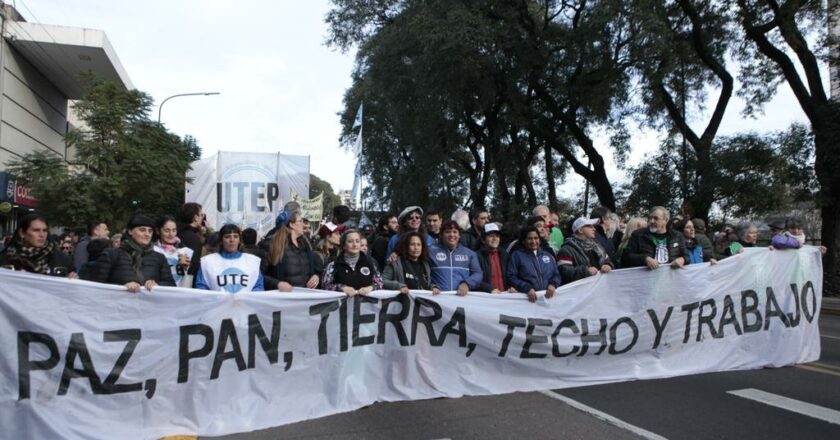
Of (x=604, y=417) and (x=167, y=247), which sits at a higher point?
(x=167, y=247)

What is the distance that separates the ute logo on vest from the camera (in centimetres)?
466

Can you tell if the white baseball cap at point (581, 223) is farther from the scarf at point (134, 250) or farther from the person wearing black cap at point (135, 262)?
the scarf at point (134, 250)

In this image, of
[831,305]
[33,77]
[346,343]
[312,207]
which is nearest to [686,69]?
[831,305]

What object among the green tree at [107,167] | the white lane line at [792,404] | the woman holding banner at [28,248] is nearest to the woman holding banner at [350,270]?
the woman holding banner at [28,248]

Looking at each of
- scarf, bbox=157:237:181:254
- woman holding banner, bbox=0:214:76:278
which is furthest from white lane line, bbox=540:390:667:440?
woman holding banner, bbox=0:214:76:278

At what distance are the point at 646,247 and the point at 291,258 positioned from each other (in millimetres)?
3628

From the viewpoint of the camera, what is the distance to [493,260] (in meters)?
5.91

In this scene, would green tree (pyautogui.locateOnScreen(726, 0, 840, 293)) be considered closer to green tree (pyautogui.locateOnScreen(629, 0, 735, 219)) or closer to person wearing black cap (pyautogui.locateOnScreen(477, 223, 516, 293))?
green tree (pyautogui.locateOnScreen(629, 0, 735, 219))

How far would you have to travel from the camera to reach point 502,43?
16703 mm

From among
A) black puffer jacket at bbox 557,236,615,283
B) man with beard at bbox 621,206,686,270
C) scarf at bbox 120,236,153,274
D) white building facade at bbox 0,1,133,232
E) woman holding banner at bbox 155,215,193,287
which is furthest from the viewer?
white building facade at bbox 0,1,133,232

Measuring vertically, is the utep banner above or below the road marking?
above

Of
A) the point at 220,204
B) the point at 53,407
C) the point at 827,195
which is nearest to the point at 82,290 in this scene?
the point at 53,407

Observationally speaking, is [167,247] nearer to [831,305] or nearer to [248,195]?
[248,195]

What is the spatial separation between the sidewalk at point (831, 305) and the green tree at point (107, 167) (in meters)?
15.6
